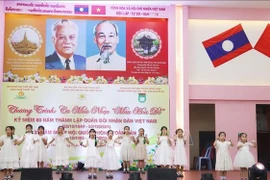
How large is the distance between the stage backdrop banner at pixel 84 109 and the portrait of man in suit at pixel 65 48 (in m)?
0.66

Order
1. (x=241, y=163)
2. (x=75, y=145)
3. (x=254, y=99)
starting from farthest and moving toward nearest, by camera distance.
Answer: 1. (x=254, y=99)
2. (x=75, y=145)
3. (x=241, y=163)

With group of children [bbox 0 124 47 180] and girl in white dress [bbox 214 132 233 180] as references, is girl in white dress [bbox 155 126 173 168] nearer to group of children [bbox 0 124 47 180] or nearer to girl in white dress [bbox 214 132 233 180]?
girl in white dress [bbox 214 132 233 180]

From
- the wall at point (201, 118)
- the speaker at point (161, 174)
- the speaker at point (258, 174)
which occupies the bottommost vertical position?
the speaker at point (161, 174)

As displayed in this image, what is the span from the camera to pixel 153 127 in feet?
44.1

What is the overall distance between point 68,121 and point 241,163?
5.33 metres

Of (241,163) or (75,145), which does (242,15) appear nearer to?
(241,163)

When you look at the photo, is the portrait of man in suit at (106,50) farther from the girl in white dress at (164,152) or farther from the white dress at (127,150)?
the girl in white dress at (164,152)

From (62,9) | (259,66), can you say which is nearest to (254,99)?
(259,66)

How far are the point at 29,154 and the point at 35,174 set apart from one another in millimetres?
3693

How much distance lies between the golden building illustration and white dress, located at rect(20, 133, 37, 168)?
10.3 ft

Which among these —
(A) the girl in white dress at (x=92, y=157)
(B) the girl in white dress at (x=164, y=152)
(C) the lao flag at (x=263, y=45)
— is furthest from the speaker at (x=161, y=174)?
(C) the lao flag at (x=263, y=45)

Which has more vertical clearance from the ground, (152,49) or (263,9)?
(263,9)

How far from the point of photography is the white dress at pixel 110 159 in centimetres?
1102

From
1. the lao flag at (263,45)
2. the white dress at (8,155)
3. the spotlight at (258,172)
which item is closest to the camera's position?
the spotlight at (258,172)
